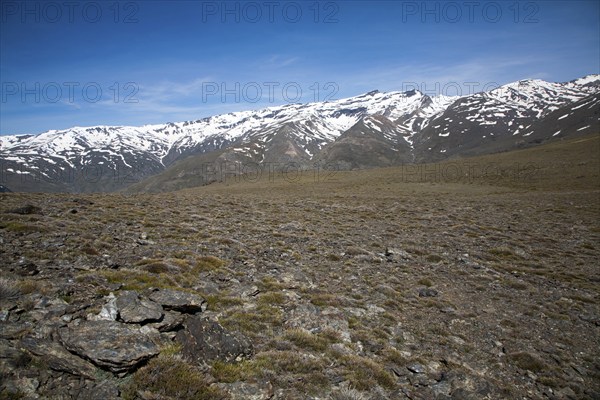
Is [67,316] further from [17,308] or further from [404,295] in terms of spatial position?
[404,295]

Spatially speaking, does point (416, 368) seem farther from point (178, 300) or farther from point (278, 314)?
point (178, 300)

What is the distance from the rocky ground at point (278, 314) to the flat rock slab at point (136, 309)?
0.06m

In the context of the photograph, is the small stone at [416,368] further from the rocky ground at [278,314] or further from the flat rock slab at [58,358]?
the flat rock slab at [58,358]

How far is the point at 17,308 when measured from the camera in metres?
8.89

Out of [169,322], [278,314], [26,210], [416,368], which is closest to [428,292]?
[416,368]

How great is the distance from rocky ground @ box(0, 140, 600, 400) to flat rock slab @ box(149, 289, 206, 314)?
0.22ft

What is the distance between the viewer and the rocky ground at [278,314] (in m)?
7.69

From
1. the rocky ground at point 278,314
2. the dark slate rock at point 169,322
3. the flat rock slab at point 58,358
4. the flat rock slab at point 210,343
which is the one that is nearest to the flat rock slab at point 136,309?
the rocky ground at point 278,314

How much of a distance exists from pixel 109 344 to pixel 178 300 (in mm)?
3166

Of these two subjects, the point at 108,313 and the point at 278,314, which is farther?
the point at 278,314

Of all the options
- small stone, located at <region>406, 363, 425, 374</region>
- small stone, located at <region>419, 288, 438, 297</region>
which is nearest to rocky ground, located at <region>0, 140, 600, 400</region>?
small stone, located at <region>406, 363, 425, 374</region>

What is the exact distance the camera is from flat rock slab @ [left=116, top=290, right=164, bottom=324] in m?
9.35

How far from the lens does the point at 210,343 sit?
9.09 m

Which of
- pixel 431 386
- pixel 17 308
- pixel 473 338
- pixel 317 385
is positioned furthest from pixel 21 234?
pixel 473 338
